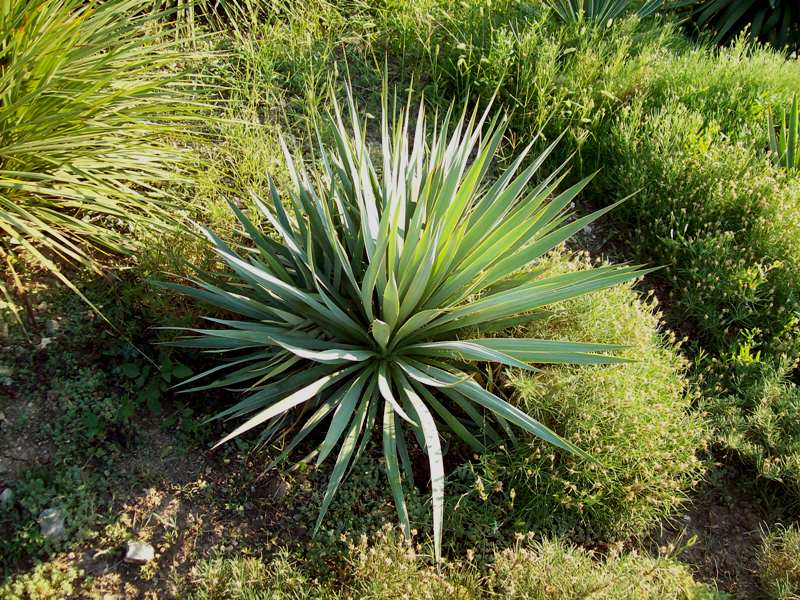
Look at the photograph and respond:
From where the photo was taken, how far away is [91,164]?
3441 millimetres

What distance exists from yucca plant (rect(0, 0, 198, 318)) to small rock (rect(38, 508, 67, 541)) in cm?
98

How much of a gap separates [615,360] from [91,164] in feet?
8.23

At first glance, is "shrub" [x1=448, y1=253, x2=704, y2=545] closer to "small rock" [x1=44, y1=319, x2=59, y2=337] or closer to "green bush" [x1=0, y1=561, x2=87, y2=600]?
"green bush" [x1=0, y1=561, x2=87, y2=600]

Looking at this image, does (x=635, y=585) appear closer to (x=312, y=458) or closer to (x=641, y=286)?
(x=312, y=458)

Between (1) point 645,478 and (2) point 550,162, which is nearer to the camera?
(1) point 645,478

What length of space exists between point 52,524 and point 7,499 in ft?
0.73

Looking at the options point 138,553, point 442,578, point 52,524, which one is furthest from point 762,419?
point 52,524

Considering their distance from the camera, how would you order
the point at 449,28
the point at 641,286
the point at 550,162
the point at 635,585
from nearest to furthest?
the point at 635,585 < the point at 641,286 < the point at 550,162 < the point at 449,28

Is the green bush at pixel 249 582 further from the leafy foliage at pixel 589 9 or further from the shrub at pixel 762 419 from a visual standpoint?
the leafy foliage at pixel 589 9

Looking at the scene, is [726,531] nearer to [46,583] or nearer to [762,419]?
[762,419]

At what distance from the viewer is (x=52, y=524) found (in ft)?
9.06

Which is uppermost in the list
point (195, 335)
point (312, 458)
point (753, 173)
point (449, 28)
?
point (449, 28)

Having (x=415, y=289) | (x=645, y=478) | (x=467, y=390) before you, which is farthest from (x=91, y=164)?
(x=645, y=478)

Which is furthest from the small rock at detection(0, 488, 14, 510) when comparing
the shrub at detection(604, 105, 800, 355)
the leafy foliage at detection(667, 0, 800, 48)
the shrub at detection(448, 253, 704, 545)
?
the leafy foliage at detection(667, 0, 800, 48)
